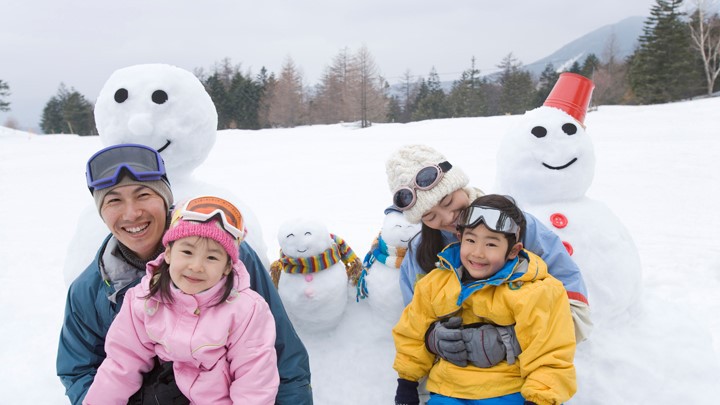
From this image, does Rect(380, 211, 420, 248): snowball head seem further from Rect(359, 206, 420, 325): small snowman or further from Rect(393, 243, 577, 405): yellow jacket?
Rect(393, 243, 577, 405): yellow jacket

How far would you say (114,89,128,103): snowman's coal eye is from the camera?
2430mm

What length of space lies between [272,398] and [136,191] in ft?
3.49

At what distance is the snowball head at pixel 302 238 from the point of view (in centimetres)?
257

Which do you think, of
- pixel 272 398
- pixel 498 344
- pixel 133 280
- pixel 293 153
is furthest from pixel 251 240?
pixel 293 153

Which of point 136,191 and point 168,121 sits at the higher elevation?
point 168,121

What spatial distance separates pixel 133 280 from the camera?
1921 mm

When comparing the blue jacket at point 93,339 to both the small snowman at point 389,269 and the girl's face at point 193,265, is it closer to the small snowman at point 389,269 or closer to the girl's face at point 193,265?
the girl's face at point 193,265

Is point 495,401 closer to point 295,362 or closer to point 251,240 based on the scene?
point 295,362

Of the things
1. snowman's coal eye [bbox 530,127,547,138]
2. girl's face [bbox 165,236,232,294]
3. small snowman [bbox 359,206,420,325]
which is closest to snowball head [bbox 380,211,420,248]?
small snowman [bbox 359,206,420,325]

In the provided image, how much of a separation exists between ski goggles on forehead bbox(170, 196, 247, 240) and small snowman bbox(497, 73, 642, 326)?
1.85 m

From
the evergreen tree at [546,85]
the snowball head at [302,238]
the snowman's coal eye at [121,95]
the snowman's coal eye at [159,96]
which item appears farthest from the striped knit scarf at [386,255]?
the evergreen tree at [546,85]

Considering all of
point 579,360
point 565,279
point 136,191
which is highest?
point 136,191

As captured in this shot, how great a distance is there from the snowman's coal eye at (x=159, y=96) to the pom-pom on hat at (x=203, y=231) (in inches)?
40.4

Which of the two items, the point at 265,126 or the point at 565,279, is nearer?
the point at 565,279
